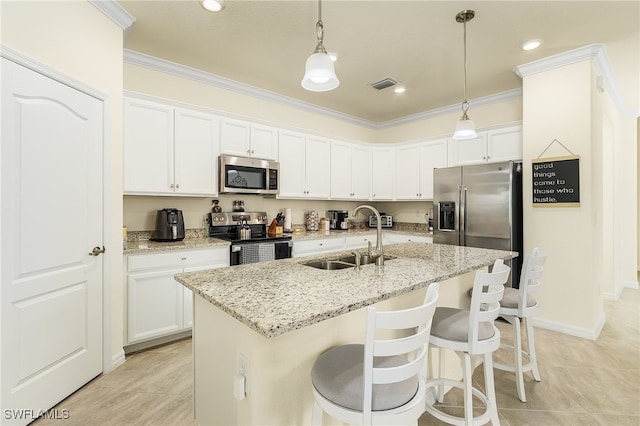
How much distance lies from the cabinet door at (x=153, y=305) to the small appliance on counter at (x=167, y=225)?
44 cm

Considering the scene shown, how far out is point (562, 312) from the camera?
3.12m

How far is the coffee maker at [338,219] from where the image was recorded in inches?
191

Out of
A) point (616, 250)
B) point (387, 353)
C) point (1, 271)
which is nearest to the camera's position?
point (387, 353)

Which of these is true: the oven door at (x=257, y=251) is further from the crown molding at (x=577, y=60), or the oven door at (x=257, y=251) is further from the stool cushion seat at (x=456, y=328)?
the crown molding at (x=577, y=60)

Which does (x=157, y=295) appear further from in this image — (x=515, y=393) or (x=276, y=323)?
(x=515, y=393)

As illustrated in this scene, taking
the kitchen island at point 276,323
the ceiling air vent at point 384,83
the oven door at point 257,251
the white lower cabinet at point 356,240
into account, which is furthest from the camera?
the white lower cabinet at point 356,240

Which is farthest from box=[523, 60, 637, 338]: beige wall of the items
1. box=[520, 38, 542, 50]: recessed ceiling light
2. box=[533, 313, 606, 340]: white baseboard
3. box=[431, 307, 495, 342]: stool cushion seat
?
box=[431, 307, 495, 342]: stool cushion seat

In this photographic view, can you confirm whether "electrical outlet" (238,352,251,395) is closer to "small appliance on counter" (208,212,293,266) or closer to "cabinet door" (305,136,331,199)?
"small appliance on counter" (208,212,293,266)

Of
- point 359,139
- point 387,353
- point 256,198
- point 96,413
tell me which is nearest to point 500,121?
point 359,139

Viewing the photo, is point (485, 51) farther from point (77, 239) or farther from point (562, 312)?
point (77, 239)

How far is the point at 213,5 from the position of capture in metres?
2.32

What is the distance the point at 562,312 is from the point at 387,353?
126 inches

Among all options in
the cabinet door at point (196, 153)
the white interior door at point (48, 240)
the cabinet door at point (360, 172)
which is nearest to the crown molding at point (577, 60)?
the cabinet door at point (360, 172)

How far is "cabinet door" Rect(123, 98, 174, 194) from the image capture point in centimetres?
281
